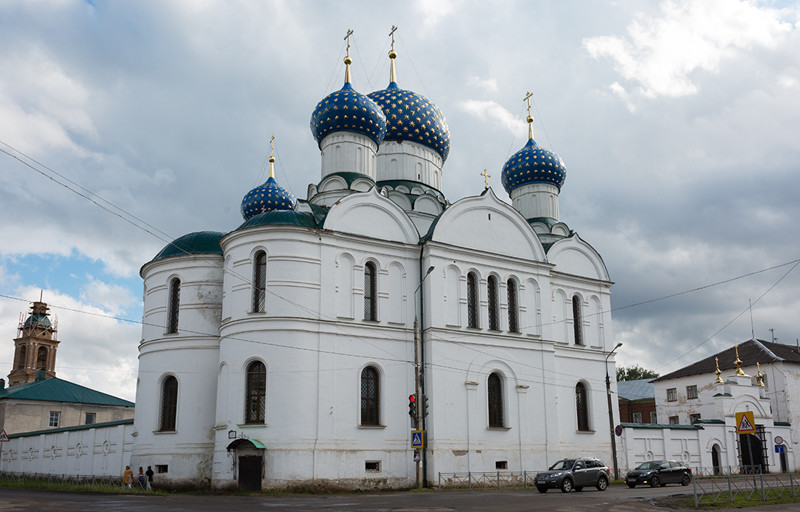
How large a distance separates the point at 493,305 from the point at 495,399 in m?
3.49

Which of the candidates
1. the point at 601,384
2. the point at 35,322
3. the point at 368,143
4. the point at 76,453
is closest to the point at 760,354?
the point at 601,384

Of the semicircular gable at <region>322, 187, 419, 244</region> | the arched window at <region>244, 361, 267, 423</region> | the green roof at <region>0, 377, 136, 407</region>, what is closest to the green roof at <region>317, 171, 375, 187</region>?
the semicircular gable at <region>322, 187, 419, 244</region>

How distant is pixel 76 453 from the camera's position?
31.2 m

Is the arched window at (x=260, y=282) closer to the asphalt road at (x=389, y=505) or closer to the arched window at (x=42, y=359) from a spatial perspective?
the asphalt road at (x=389, y=505)

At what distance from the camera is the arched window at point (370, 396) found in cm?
2334

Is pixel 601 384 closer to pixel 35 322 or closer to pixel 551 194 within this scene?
pixel 551 194

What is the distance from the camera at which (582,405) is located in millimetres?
29047

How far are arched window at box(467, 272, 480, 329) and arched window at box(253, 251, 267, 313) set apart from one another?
7.47 m

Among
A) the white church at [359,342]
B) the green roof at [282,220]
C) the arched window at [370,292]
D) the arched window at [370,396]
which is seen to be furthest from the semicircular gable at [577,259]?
the green roof at [282,220]

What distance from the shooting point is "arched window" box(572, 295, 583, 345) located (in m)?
29.9

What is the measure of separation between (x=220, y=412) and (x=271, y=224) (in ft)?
20.5

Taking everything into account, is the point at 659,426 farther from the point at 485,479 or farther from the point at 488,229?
the point at 488,229

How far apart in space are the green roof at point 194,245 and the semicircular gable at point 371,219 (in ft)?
15.7

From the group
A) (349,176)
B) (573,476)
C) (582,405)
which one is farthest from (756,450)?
(349,176)
